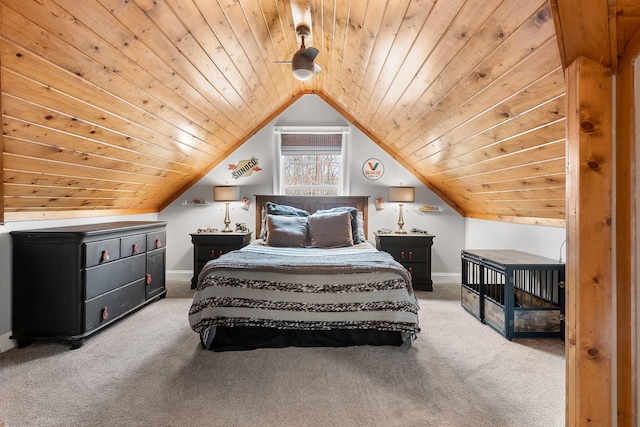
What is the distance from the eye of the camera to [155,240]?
3508 millimetres

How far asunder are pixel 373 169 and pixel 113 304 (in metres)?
3.44

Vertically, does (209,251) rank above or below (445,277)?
above

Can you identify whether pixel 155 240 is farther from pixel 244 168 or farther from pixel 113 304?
pixel 244 168

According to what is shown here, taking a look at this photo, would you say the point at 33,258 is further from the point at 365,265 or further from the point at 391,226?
the point at 391,226

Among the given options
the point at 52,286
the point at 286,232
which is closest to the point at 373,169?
the point at 286,232

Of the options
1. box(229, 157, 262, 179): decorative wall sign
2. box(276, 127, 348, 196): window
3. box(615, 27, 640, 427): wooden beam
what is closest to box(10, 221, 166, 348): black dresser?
box(229, 157, 262, 179): decorative wall sign

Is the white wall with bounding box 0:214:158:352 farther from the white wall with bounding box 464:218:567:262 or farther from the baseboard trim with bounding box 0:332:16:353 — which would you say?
the white wall with bounding box 464:218:567:262

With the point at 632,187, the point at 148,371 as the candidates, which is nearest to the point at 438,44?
the point at 632,187

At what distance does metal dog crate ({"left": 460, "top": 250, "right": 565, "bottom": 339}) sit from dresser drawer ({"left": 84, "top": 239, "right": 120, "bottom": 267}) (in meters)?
3.31

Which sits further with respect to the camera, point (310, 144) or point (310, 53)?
point (310, 144)

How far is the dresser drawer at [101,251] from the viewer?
249 cm

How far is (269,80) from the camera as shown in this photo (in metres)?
3.44

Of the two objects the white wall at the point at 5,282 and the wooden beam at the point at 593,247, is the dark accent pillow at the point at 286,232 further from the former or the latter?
the wooden beam at the point at 593,247

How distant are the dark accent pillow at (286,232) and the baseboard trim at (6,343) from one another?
2183 mm
